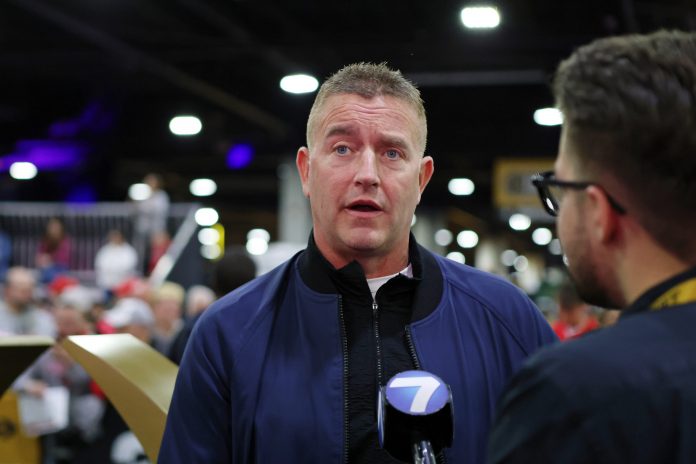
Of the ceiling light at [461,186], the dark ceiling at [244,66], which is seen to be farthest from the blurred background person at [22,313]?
the ceiling light at [461,186]

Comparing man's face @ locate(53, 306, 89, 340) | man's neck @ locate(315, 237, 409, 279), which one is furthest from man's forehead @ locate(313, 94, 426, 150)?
man's face @ locate(53, 306, 89, 340)

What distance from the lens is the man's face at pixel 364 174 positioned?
275cm

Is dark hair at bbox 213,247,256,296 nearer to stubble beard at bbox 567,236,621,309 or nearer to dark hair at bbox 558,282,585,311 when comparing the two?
stubble beard at bbox 567,236,621,309

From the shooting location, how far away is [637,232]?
5.33 feet

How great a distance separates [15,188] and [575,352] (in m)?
29.7

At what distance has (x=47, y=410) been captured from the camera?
25.5 feet

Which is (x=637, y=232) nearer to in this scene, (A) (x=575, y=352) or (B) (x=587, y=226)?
(B) (x=587, y=226)

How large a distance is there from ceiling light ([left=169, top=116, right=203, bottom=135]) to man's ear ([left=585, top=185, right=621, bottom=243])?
77.6ft

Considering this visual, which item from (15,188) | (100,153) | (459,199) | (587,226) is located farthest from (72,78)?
(587,226)

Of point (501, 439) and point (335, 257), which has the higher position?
point (335, 257)

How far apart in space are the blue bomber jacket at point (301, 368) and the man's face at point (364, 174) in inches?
6.2

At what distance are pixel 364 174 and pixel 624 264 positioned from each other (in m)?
1.19

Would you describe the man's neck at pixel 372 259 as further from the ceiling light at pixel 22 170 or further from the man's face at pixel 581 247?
the ceiling light at pixel 22 170

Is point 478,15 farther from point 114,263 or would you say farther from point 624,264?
point 624,264
